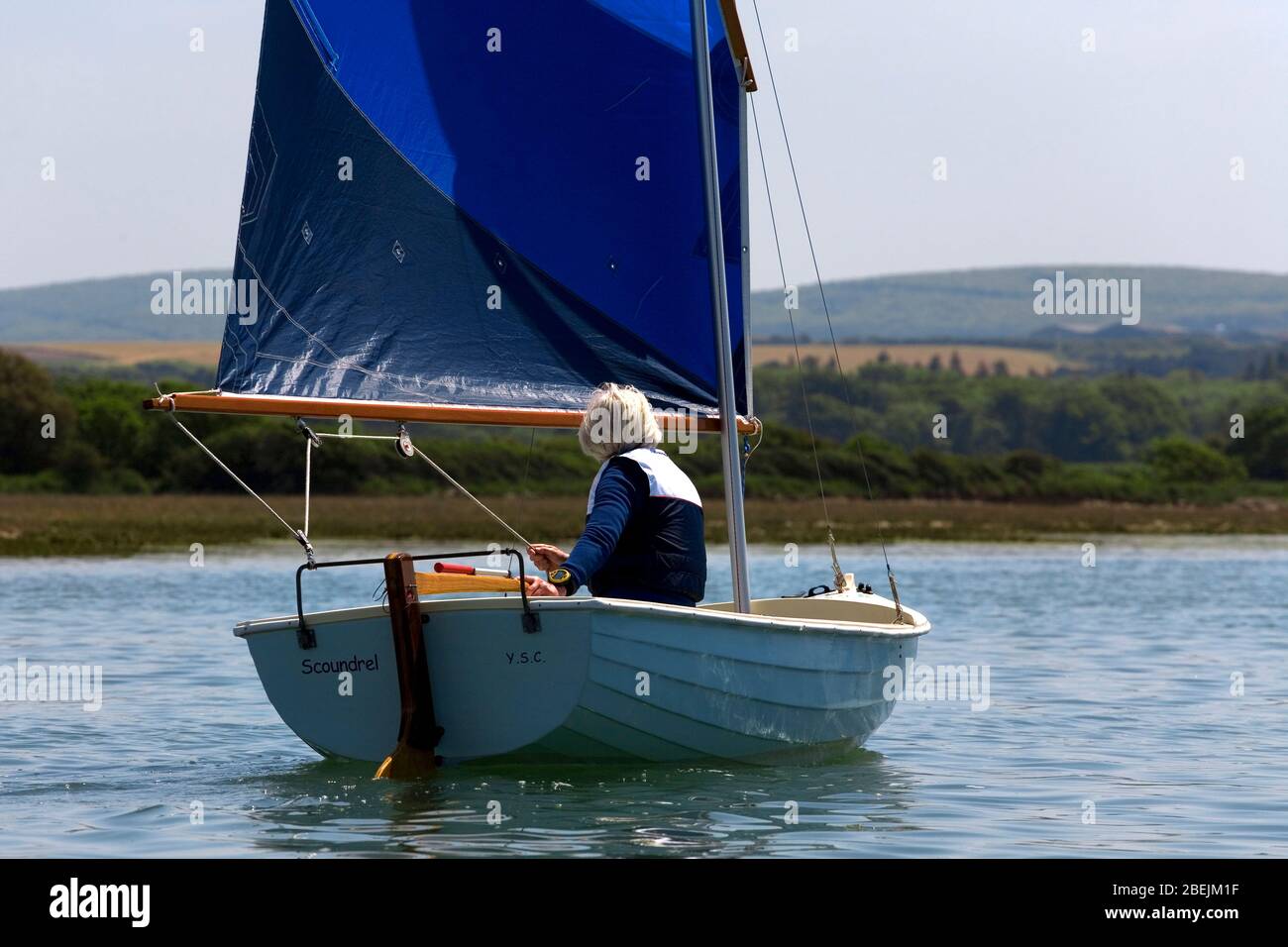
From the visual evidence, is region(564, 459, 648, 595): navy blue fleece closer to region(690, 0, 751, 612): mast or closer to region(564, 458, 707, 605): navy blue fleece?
region(564, 458, 707, 605): navy blue fleece

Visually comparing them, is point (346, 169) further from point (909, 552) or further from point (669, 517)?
point (909, 552)

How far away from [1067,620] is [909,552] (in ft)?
51.7

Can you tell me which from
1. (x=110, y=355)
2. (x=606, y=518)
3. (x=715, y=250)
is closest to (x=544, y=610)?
(x=606, y=518)

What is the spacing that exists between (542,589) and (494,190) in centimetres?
324

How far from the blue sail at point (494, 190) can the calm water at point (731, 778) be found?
2551 millimetres

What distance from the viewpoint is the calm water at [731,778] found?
9.05m

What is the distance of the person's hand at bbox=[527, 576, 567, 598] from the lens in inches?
364

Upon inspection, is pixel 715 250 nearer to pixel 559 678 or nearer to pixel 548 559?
pixel 548 559

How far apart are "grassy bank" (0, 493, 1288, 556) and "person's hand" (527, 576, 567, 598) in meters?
21.8

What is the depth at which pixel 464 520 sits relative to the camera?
147ft

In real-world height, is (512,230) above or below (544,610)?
above

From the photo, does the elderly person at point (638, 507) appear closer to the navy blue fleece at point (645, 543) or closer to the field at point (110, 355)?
the navy blue fleece at point (645, 543)

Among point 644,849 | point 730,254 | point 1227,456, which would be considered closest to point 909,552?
point 730,254

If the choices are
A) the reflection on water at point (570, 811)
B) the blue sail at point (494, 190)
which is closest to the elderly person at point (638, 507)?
the reflection on water at point (570, 811)
